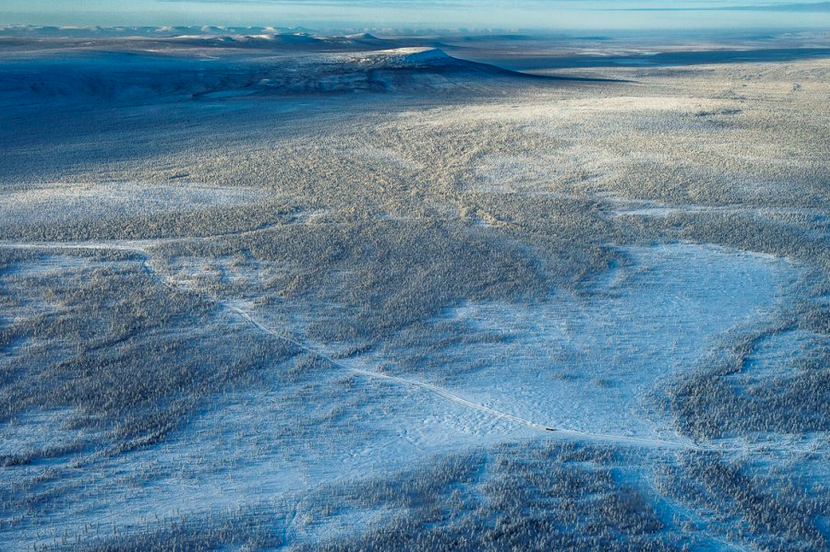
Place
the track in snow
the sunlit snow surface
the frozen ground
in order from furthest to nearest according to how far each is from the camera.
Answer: the track in snow < the sunlit snow surface < the frozen ground

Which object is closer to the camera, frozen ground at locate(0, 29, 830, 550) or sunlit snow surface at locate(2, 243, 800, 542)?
frozen ground at locate(0, 29, 830, 550)

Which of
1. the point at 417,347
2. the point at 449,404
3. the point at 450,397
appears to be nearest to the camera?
the point at 449,404

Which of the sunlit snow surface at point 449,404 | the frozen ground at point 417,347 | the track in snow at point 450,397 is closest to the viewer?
the frozen ground at point 417,347

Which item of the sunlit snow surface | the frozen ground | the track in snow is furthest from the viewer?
the track in snow

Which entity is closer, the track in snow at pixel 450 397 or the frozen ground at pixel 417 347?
the frozen ground at pixel 417 347

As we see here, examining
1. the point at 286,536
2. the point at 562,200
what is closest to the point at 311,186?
the point at 562,200

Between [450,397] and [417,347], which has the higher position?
[417,347]

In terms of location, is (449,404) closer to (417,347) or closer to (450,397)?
(450,397)

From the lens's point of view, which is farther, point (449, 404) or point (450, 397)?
point (450, 397)

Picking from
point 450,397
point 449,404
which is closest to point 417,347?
point 450,397
